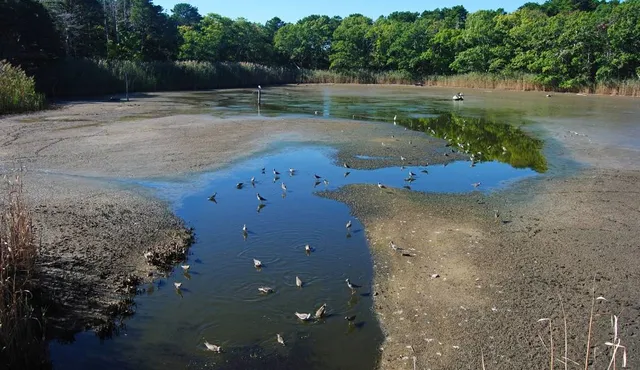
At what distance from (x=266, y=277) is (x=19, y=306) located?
324cm

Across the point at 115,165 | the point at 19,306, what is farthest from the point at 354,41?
the point at 19,306

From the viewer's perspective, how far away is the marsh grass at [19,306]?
4.66 meters

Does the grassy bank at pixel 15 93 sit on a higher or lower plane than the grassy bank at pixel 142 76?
lower

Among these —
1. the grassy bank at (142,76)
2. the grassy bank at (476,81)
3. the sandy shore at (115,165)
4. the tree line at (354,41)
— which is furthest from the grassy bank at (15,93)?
the grassy bank at (476,81)

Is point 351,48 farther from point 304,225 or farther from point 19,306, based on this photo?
point 19,306

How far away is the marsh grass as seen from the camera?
4.66m

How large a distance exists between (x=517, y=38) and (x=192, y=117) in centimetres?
4484

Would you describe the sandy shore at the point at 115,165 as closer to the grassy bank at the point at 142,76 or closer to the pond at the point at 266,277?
the pond at the point at 266,277

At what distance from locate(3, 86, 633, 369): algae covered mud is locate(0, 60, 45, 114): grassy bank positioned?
210cm

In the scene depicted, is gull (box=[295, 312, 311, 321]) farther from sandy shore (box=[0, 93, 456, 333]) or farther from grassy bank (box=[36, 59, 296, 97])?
grassy bank (box=[36, 59, 296, 97])

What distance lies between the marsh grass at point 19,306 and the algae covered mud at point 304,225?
1.28 feet

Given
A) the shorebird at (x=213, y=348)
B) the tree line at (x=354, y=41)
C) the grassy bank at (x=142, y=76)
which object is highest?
the tree line at (x=354, y=41)

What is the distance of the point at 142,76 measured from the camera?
140ft

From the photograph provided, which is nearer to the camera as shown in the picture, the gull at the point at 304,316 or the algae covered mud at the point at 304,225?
the algae covered mud at the point at 304,225
